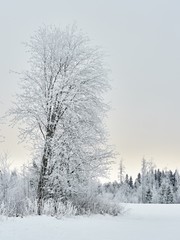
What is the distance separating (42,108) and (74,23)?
4821 mm

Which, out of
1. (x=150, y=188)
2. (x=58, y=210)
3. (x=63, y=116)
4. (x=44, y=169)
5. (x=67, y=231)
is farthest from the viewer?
(x=150, y=188)

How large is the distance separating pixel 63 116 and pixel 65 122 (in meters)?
0.28

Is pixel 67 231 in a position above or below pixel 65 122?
below

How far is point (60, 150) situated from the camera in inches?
583

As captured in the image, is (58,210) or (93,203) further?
(93,203)

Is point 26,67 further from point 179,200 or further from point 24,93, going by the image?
point 179,200

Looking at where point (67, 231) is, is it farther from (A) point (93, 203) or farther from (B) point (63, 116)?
(B) point (63, 116)

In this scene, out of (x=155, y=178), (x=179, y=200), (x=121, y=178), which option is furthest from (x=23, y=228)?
(x=155, y=178)

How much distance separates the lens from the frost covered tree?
15125mm

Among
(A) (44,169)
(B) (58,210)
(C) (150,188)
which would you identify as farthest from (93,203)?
(C) (150,188)

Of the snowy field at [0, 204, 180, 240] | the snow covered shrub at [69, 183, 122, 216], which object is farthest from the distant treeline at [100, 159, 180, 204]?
the snowy field at [0, 204, 180, 240]

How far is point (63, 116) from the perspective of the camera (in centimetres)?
1560

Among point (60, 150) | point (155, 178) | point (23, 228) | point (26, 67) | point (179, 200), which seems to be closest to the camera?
point (23, 228)

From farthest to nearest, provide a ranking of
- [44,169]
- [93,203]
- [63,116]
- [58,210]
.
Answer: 1. [93,203]
2. [63,116]
3. [44,169]
4. [58,210]
